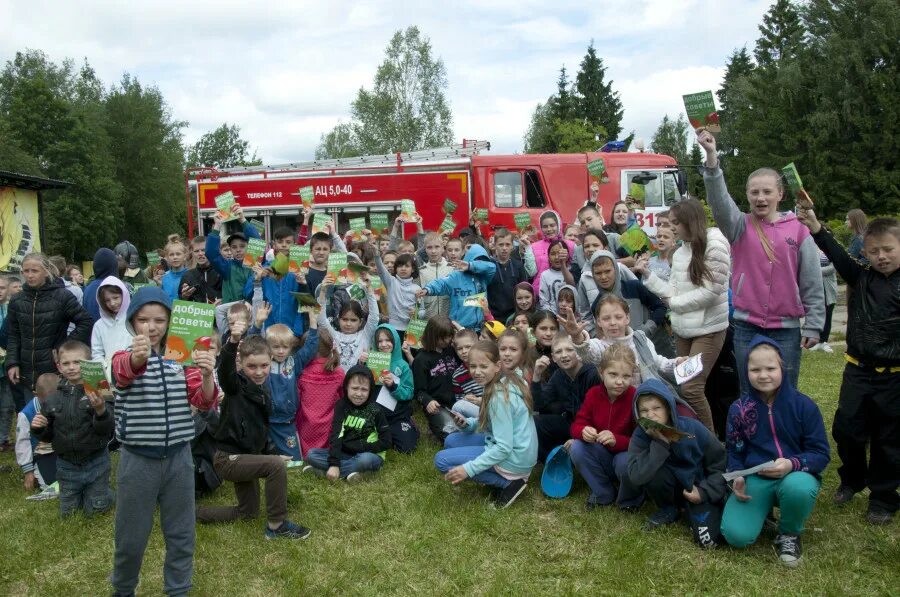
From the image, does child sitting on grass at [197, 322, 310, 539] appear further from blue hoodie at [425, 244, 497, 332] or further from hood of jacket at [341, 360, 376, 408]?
blue hoodie at [425, 244, 497, 332]

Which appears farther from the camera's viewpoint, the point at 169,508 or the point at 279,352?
the point at 279,352

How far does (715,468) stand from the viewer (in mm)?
4309

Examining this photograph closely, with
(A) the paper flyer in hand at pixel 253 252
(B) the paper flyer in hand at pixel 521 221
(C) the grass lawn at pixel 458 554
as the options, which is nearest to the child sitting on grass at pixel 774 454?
(C) the grass lawn at pixel 458 554

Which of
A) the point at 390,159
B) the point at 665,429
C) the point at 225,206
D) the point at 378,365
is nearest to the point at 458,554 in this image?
the point at 665,429

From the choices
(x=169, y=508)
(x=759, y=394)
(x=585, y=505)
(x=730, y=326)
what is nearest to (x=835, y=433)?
(x=759, y=394)

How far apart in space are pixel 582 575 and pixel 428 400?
2.85 meters

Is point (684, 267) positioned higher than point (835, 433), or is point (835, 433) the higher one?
point (684, 267)

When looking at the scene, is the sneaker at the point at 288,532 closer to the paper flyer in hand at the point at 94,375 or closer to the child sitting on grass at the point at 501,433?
the child sitting on grass at the point at 501,433

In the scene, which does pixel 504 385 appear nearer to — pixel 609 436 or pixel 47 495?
pixel 609 436

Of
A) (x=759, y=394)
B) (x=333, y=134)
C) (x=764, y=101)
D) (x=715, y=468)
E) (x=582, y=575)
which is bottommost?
(x=582, y=575)

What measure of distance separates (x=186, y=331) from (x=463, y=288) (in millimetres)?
4081

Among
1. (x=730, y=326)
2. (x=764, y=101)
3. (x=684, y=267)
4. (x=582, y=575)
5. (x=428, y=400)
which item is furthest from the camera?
(x=764, y=101)

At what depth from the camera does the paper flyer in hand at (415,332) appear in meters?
6.71

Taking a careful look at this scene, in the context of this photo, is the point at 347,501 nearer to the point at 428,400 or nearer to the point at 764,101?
the point at 428,400
